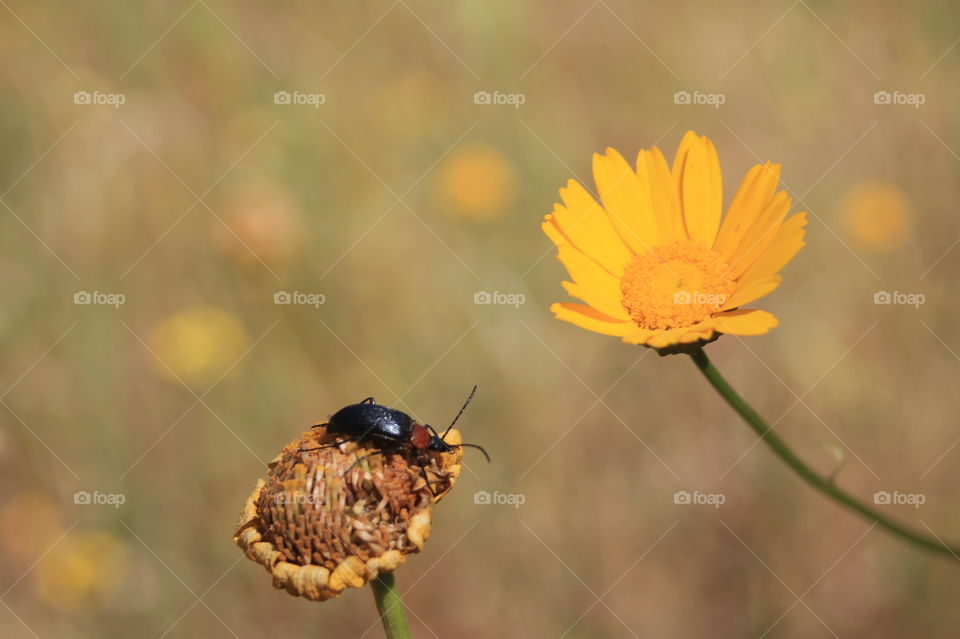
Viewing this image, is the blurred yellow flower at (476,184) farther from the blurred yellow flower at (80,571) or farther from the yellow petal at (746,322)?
the yellow petal at (746,322)

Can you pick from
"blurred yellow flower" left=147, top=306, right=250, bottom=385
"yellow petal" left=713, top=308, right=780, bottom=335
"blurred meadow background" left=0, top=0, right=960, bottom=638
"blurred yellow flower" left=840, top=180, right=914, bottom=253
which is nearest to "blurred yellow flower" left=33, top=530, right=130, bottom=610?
"blurred meadow background" left=0, top=0, right=960, bottom=638

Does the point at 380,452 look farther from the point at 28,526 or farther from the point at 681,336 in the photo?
the point at 28,526

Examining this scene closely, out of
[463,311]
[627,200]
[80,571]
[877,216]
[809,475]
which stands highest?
[877,216]

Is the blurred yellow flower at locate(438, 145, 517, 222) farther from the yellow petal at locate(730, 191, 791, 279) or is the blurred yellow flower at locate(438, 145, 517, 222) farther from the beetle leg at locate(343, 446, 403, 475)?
the beetle leg at locate(343, 446, 403, 475)

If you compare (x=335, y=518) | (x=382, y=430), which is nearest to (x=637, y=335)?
(x=382, y=430)

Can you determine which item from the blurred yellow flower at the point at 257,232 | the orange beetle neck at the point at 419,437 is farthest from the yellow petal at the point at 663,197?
the blurred yellow flower at the point at 257,232
